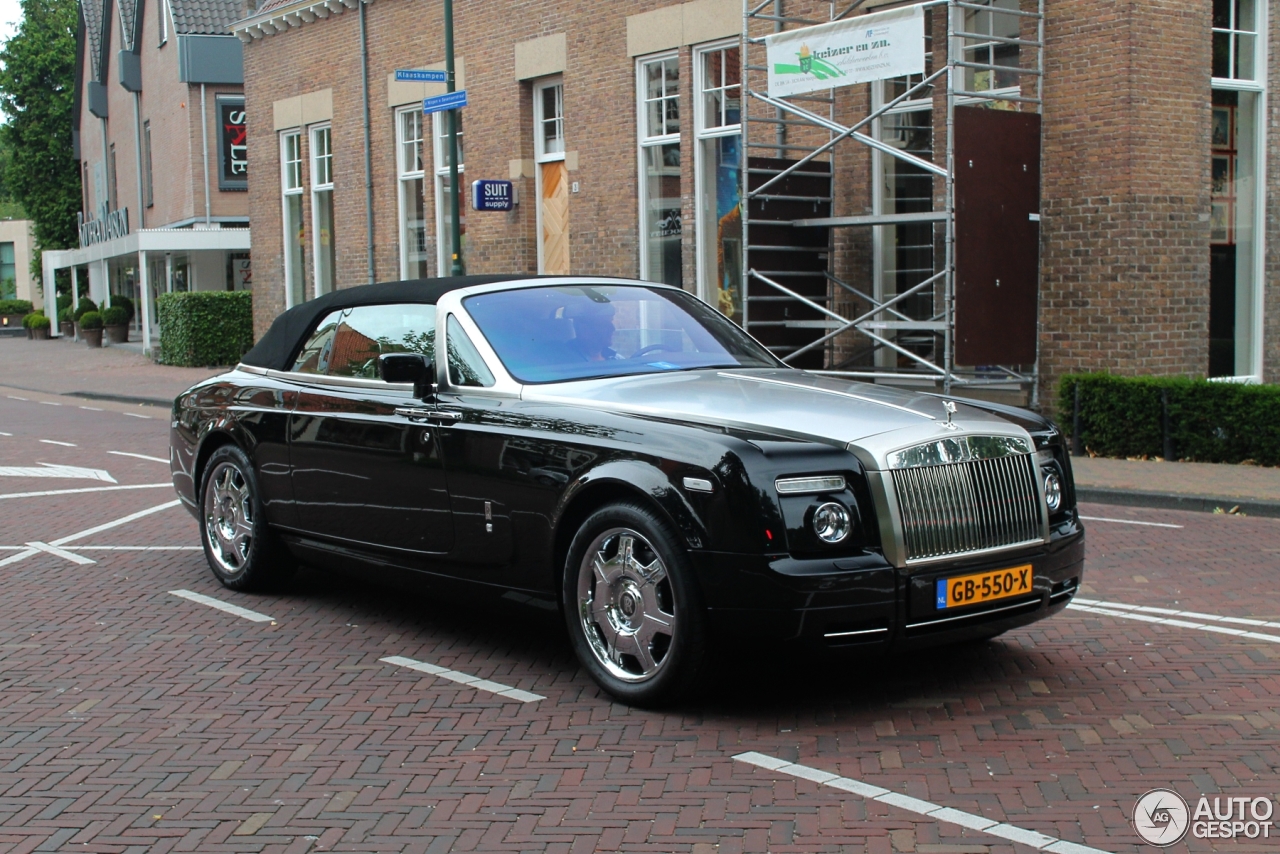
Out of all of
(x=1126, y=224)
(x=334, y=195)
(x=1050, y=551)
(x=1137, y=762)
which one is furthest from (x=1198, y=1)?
(x=334, y=195)

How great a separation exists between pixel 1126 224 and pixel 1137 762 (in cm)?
1002

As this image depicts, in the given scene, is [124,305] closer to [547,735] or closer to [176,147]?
[176,147]

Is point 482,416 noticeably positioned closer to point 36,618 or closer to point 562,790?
point 562,790

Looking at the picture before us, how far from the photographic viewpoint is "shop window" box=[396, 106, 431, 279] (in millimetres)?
24031

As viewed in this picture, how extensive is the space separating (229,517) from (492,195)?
1347cm

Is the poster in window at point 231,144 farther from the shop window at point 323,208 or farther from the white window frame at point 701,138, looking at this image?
the white window frame at point 701,138

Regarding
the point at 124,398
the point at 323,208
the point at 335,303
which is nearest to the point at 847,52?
the point at 335,303

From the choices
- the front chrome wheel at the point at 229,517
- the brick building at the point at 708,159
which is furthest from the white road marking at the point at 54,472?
the brick building at the point at 708,159

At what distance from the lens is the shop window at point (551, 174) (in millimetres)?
20938

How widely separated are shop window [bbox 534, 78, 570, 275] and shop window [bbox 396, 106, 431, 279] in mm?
3229

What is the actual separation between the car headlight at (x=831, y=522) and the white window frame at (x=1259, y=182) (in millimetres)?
10729

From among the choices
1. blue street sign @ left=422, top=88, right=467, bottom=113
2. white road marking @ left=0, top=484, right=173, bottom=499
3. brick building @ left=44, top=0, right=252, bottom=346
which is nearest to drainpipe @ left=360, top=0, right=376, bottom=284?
blue street sign @ left=422, top=88, right=467, bottom=113

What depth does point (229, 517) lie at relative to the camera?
7703 millimetres

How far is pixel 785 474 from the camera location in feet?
15.9
